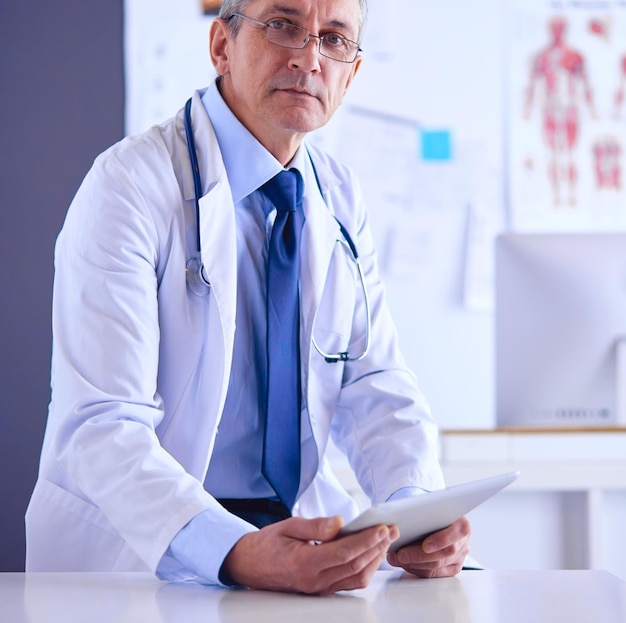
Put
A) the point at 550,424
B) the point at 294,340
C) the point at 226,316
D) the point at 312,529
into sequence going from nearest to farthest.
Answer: the point at 312,529, the point at 226,316, the point at 294,340, the point at 550,424

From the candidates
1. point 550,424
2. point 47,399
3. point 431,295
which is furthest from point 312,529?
point 431,295

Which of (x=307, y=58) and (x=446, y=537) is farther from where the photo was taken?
(x=307, y=58)

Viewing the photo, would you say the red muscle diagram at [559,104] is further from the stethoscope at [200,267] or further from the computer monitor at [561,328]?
the stethoscope at [200,267]

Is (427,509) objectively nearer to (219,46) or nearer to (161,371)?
(161,371)

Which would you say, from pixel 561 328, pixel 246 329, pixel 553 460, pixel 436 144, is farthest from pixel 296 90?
pixel 436 144

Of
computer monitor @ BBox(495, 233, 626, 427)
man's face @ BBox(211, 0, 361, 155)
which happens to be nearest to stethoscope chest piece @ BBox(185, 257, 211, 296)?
man's face @ BBox(211, 0, 361, 155)

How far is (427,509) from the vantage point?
3.20ft

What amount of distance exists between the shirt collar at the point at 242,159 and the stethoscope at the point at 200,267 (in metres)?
0.06

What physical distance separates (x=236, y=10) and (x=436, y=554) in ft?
2.96

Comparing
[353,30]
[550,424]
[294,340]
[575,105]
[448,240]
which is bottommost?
[550,424]

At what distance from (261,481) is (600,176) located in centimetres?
251

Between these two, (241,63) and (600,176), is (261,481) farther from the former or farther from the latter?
(600,176)

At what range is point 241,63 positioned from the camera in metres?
1.44

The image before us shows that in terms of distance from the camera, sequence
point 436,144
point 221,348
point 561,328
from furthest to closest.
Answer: point 436,144, point 561,328, point 221,348
